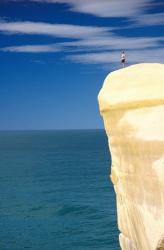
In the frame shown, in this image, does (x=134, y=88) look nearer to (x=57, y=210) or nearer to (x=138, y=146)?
(x=138, y=146)

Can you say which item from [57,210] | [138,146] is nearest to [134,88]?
[138,146]

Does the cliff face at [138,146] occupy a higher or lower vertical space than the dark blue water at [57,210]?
higher

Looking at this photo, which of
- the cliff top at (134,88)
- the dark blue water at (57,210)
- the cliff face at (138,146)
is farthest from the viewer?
the dark blue water at (57,210)

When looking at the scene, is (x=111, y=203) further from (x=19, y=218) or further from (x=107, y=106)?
(x=107, y=106)

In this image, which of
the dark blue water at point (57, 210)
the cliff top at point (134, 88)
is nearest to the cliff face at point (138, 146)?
the cliff top at point (134, 88)

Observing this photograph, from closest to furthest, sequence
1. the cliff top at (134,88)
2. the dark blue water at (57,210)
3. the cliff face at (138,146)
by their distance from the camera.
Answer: the cliff face at (138,146), the cliff top at (134,88), the dark blue water at (57,210)

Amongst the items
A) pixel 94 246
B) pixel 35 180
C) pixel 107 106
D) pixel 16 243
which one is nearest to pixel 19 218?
pixel 16 243

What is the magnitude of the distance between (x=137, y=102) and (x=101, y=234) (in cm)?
3283

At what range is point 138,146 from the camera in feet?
57.7

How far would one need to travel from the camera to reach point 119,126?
1889cm

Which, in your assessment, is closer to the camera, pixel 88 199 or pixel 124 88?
pixel 124 88

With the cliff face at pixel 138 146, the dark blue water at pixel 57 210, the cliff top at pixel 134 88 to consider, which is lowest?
the dark blue water at pixel 57 210

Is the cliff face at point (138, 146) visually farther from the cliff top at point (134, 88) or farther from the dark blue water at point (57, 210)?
the dark blue water at point (57, 210)

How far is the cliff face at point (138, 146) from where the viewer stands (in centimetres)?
1683
